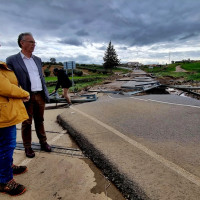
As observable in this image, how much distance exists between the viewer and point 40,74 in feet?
10.5

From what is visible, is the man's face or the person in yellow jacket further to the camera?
the man's face

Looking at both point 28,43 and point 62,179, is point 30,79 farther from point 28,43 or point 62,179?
point 62,179

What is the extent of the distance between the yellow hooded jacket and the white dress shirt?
0.83 metres

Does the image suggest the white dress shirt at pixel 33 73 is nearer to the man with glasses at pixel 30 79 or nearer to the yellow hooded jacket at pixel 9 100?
the man with glasses at pixel 30 79

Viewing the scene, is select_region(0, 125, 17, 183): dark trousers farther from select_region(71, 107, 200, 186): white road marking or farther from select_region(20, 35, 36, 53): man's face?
select_region(71, 107, 200, 186): white road marking

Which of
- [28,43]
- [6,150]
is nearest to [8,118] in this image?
[6,150]

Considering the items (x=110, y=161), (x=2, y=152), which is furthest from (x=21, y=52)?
(x=110, y=161)

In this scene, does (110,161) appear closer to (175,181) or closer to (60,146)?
(175,181)

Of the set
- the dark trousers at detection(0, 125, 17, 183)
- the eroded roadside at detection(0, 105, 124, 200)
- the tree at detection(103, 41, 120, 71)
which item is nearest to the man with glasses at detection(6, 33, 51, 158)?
the eroded roadside at detection(0, 105, 124, 200)

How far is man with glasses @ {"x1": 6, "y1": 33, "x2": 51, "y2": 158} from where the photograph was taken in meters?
2.85

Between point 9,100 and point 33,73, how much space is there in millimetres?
1110

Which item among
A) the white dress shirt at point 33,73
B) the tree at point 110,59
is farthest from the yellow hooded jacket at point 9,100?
the tree at point 110,59

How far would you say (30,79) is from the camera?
300 centimetres

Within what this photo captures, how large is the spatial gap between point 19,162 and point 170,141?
2.84 m
